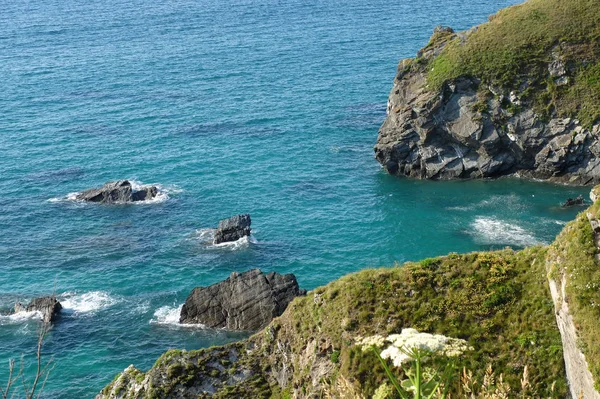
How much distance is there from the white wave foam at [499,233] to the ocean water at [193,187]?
0.28 meters

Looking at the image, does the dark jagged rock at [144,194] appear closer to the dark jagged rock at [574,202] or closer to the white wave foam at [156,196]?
the white wave foam at [156,196]

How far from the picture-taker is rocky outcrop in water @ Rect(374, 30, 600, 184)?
96125mm

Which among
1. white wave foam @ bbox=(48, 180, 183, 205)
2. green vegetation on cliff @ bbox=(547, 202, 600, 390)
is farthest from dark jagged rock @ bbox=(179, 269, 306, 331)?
green vegetation on cliff @ bbox=(547, 202, 600, 390)

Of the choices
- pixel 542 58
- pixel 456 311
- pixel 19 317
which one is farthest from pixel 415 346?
pixel 542 58

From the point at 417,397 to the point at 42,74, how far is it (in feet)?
489

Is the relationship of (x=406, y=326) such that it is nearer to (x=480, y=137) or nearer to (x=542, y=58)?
(x=480, y=137)

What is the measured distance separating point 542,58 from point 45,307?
230 ft

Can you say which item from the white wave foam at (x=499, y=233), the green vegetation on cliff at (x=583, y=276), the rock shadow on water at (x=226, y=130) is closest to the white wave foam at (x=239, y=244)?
the white wave foam at (x=499, y=233)

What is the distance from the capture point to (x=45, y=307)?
75.5 metres

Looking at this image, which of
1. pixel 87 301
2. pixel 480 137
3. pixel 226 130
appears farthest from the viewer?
pixel 226 130

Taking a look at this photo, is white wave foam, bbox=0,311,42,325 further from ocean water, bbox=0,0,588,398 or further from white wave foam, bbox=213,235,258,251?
white wave foam, bbox=213,235,258,251

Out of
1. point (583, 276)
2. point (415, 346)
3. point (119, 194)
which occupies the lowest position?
point (119, 194)

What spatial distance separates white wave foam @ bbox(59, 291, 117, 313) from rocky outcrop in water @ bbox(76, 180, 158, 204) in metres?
22.7

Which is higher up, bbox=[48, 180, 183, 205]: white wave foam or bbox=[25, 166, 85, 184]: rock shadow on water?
bbox=[25, 166, 85, 184]: rock shadow on water
